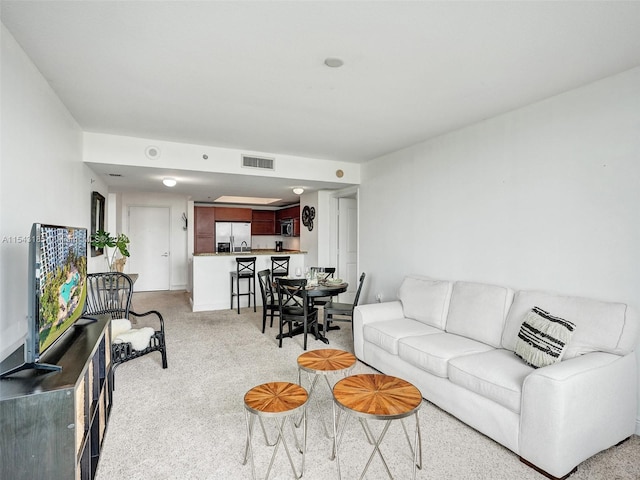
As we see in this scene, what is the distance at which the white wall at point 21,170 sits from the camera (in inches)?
75.4

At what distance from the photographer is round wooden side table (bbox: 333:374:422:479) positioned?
1.77 metres

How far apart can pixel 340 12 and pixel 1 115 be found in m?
1.85

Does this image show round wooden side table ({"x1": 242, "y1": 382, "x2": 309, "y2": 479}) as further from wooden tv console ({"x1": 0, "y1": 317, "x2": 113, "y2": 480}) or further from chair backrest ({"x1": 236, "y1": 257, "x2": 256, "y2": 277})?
chair backrest ({"x1": 236, "y1": 257, "x2": 256, "y2": 277})

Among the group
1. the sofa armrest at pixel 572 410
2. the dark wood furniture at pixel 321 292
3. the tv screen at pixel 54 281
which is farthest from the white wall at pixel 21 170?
the sofa armrest at pixel 572 410

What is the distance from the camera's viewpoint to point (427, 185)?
13.9ft

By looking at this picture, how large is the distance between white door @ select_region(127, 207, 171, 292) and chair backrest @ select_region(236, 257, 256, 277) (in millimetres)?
3017

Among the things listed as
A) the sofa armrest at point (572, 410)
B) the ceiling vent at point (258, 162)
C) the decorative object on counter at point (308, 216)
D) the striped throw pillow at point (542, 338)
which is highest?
the ceiling vent at point (258, 162)

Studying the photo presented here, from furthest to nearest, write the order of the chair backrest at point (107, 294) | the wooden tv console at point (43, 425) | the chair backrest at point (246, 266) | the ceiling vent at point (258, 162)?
the chair backrest at point (246, 266) < the ceiling vent at point (258, 162) < the chair backrest at point (107, 294) < the wooden tv console at point (43, 425)

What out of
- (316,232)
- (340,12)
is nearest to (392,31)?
(340,12)

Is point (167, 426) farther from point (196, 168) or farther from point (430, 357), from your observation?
point (196, 168)

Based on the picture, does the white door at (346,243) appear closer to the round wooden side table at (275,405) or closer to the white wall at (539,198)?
Result: the white wall at (539,198)

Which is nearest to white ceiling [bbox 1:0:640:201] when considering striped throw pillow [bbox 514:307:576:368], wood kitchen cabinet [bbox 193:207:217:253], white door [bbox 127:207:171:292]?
striped throw pillow [bbox 514:307:576:368]

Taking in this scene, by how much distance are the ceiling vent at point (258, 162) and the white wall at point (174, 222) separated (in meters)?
4.16

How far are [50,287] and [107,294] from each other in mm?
2255
